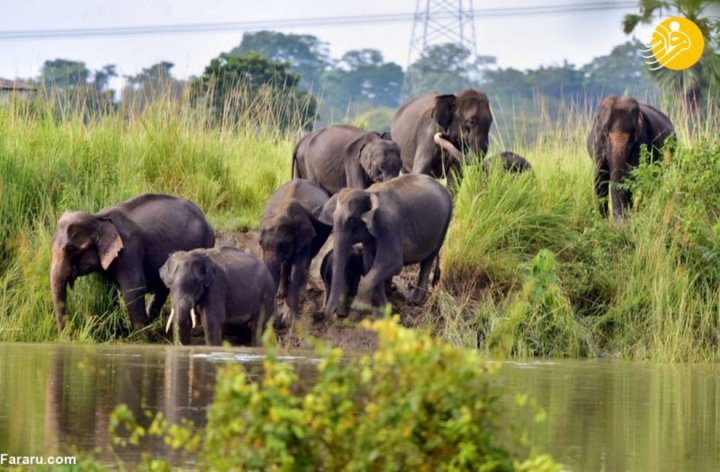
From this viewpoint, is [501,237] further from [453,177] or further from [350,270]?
[350,270]

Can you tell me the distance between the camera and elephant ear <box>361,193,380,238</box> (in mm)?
15047

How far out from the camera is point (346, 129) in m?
18.0

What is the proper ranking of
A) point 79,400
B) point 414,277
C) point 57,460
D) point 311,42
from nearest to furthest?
point 57,460 → point 79,400 → point 414,277 → point 311,42

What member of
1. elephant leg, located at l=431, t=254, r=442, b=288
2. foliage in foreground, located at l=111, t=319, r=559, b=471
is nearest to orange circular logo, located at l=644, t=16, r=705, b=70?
elephant leg, located at l=431, t=254, r=442, b=288

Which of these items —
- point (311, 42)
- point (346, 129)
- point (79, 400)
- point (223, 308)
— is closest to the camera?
point (79, 400)

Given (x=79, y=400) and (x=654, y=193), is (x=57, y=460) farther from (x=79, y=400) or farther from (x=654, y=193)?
(x=654, y=193)

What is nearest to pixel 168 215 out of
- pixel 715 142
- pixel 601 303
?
pixel 601 303

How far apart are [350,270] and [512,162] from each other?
2846mm

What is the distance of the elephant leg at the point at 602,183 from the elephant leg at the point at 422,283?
8.07 feet

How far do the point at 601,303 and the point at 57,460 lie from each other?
8.71 m

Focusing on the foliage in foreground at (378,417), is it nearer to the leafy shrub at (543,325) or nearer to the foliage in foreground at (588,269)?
A: the foliage in foreground at (588,269)

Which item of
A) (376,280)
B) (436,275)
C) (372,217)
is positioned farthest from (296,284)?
(436,275)

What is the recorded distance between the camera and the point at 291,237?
15.5 metres

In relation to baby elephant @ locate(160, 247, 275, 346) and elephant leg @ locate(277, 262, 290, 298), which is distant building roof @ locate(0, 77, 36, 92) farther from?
baby elephant @ locate(160, 247, 275, 346)
